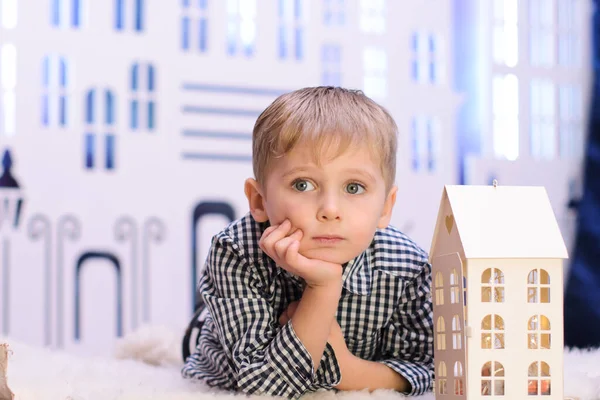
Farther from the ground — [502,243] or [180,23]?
[180,23]

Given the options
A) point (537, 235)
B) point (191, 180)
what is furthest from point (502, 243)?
point (191, 180)

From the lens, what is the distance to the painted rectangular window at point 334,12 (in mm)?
2295

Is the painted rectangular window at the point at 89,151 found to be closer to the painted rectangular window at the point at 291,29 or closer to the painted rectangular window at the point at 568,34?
the painted rectangular window at the point at 291,29

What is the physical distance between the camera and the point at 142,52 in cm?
218

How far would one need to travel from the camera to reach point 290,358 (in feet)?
3.09

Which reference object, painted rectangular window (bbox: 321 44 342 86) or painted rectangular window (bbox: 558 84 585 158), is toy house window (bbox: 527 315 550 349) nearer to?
painted rectangular window (bbox: 321 44 342 86)

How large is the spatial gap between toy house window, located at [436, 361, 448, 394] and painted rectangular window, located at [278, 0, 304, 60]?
4.99 ft

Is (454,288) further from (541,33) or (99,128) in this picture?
(541,33)

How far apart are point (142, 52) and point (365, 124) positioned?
1381 millimetres

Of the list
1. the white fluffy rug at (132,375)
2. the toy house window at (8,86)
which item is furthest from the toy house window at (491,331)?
the toy house window at (8,86)

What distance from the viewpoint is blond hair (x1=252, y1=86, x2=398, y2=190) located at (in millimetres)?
917

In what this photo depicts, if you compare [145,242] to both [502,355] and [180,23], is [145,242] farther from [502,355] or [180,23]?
[502,355]

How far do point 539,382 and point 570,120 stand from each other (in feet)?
6.19

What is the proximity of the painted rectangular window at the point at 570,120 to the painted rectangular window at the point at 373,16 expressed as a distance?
0.66 meters
